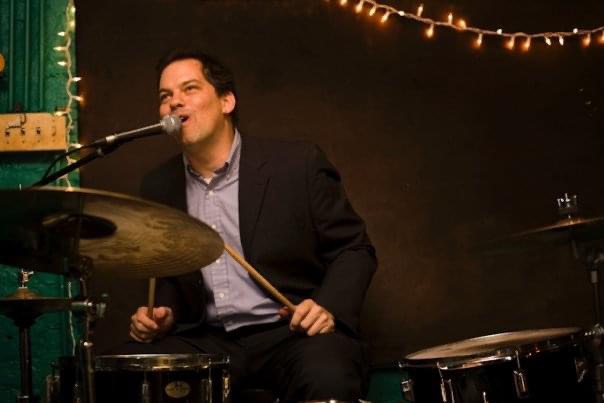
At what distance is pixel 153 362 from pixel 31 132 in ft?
4.75

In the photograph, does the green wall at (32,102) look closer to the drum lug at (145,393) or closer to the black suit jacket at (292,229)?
the black suit jacket at (292,229)

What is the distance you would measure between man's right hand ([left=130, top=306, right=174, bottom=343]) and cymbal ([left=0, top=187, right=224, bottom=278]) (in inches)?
20.0

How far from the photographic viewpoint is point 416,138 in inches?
136

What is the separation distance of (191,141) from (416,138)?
3.02 feet

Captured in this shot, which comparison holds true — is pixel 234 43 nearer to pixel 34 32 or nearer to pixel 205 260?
pixel 34 32

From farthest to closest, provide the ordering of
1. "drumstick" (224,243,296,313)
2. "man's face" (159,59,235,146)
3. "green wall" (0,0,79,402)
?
"green wall" (0,0,79,402)
"man's face" (159,59,235,146)
"drumstick" (224,243,296,313)

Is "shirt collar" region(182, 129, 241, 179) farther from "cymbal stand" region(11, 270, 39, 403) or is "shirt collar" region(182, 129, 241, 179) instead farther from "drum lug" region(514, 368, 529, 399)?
"drum lug" region(514, 368, 529, 399)

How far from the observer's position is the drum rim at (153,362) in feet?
7.54

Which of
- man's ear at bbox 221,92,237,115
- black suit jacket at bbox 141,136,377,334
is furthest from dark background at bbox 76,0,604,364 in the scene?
black suit jacket at bbox 141,136,377,334

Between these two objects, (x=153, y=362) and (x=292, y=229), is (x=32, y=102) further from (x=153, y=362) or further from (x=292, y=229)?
(x=153, y=362)

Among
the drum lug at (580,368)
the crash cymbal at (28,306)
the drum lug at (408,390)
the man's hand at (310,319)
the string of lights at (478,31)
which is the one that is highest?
the string of lights at (478,31)

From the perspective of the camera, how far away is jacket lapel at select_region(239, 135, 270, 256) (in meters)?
3.01

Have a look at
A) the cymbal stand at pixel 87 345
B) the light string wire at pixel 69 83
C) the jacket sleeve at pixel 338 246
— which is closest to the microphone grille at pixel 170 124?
the cymbal stand at pixel 87 345

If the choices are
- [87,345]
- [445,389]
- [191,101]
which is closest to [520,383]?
[445,389]
